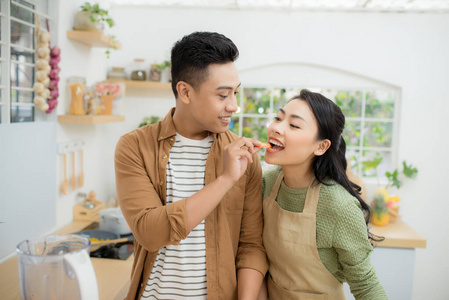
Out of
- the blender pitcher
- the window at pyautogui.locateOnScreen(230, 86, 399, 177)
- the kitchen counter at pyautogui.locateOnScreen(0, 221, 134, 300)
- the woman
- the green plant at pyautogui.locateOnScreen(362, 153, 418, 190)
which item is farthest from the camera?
the window at pyautogui.locateOnScreen(230, 86, 399, 177)

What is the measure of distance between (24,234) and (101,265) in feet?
1.53

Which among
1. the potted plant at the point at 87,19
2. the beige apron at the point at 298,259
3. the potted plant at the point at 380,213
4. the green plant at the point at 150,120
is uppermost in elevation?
the potted plant at the point at 87,19

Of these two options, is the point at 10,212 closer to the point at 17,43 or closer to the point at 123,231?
the point at 123,231

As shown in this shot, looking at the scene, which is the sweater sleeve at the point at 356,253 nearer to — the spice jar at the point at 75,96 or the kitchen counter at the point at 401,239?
the kitchen counter at the point at 401,239

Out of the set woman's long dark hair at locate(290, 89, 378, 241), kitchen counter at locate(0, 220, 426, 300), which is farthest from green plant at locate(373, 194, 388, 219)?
woman's long dark hair at locate(290, 89, 378, 241)

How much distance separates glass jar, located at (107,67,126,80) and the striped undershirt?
2.26 metres

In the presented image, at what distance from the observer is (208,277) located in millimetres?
1294

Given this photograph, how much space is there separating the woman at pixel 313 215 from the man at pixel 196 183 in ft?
0.29

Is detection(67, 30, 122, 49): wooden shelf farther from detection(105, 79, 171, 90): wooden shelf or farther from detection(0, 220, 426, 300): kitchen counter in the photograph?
detection(0, 220, 426, 300): kitchen counter

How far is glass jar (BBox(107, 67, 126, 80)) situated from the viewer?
11.2 ft

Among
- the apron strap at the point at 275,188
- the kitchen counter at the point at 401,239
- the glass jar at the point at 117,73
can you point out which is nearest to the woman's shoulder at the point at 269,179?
the apron strap at the point at 275,188

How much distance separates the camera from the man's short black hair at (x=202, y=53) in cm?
127

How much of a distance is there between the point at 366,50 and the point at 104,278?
2876 mm

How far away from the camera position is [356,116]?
12.8 ft
